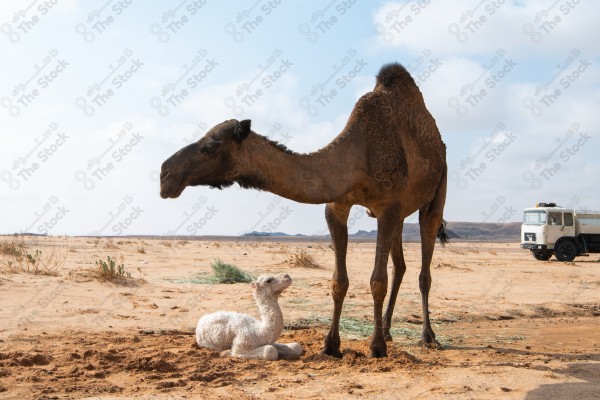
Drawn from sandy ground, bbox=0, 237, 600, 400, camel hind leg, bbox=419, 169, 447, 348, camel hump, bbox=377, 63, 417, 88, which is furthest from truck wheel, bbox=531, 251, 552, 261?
camel hump, bbox=377, 63, 417, 88

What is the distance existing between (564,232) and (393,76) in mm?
23571

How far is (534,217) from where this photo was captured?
3173 centimetres

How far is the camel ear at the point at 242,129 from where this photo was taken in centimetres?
670

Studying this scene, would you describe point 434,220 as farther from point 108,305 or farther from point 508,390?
point 108,305

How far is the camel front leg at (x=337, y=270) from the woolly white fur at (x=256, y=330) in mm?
402

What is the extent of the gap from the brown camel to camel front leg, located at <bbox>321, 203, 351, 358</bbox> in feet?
0.04

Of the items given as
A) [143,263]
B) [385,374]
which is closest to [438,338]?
[385,374]

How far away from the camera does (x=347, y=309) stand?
12.2 meters

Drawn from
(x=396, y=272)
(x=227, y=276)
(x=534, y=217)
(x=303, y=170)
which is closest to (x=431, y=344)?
(x=396, y=272)

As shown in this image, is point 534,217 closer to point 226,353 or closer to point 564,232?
point 564,232

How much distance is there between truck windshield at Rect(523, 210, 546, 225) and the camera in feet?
102

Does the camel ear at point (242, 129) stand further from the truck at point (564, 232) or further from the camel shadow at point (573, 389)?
the truck at point (564, 232)

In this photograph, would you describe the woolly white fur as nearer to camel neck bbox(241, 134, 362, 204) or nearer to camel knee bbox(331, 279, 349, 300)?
camel knee bbox(331, 279, 349, 300)

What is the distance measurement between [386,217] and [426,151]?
1.93 m
